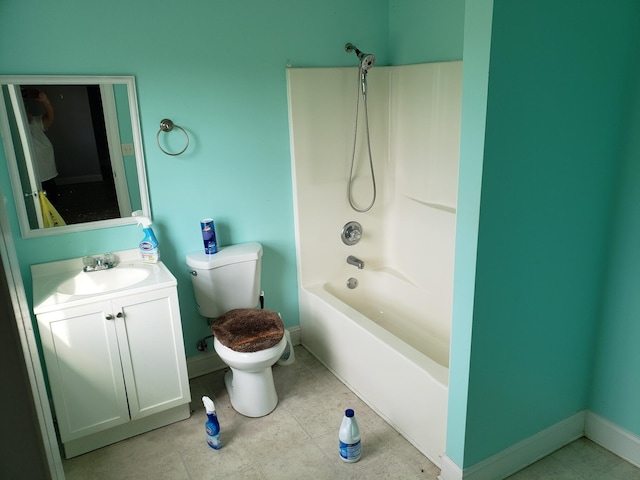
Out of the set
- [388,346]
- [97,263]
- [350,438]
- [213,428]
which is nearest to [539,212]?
[388,346]

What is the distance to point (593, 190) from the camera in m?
1.98

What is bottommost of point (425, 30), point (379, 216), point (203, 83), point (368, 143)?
point (379, 216)

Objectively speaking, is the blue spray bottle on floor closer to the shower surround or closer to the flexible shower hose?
the shower surround

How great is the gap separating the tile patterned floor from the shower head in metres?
1.91

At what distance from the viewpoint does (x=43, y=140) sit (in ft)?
7.57

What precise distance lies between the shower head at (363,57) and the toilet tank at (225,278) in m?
1.23

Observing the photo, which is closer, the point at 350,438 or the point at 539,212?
the point at 539,212

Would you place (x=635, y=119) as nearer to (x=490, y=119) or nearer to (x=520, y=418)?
(x=490, y=119)

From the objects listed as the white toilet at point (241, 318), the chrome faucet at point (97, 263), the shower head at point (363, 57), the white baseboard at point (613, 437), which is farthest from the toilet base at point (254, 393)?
the shower head at point (363, 57)

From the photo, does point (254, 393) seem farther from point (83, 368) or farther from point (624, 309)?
point (624, 309)

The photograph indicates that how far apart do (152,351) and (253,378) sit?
528 mm

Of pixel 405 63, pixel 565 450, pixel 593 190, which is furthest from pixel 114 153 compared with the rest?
pixel 565 450

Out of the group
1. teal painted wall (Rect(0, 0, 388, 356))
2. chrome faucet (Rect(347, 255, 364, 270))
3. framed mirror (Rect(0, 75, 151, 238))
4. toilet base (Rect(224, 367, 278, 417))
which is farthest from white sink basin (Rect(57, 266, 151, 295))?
chrome faucet (Rect(347, 255, 364, 270))

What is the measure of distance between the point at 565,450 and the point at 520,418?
1.26 feet
